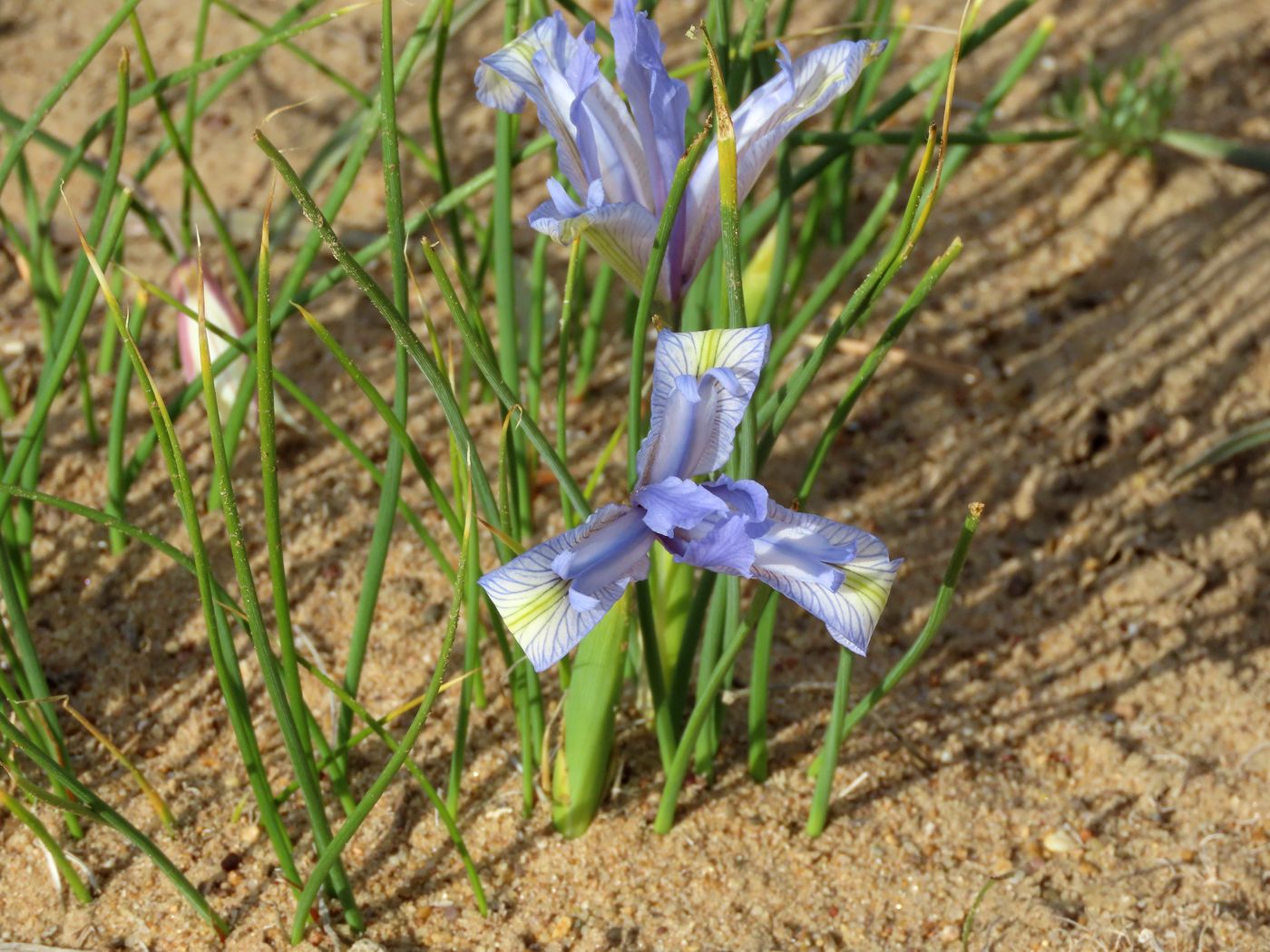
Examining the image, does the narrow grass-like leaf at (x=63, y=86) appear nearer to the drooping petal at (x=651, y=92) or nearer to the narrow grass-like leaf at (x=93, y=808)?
the drooping petal at (x=651, y=92)

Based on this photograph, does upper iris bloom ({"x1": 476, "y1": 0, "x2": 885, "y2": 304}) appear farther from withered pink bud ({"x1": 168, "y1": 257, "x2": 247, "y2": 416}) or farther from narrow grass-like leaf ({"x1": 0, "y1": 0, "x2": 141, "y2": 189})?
→ withered pink bud ({"x1": 168, "y1": 257, "x2": 247, "y2": 416})

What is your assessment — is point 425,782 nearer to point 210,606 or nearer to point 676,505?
point 210,606

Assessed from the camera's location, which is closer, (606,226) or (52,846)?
(606,226)

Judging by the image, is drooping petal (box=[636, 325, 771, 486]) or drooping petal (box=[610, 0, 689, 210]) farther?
drooping petal (box=[610, 0, 689, 210])

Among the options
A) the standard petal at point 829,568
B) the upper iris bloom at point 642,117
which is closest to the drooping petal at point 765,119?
the upper iris bloom at point 642,117

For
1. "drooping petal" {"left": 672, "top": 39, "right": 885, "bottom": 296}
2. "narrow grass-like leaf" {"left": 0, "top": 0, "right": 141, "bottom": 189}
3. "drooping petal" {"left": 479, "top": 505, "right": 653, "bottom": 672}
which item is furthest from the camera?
"narrow grass-like leaf" {"left": 0, "top": 0, "right": 141, "bottom": 189}

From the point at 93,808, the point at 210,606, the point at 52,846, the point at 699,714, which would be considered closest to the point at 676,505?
the point at 699,714

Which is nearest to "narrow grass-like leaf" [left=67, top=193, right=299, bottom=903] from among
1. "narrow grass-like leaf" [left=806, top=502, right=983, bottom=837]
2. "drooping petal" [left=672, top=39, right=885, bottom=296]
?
"drooping petal" [left=672, top=39, right=885, bottom=296]
